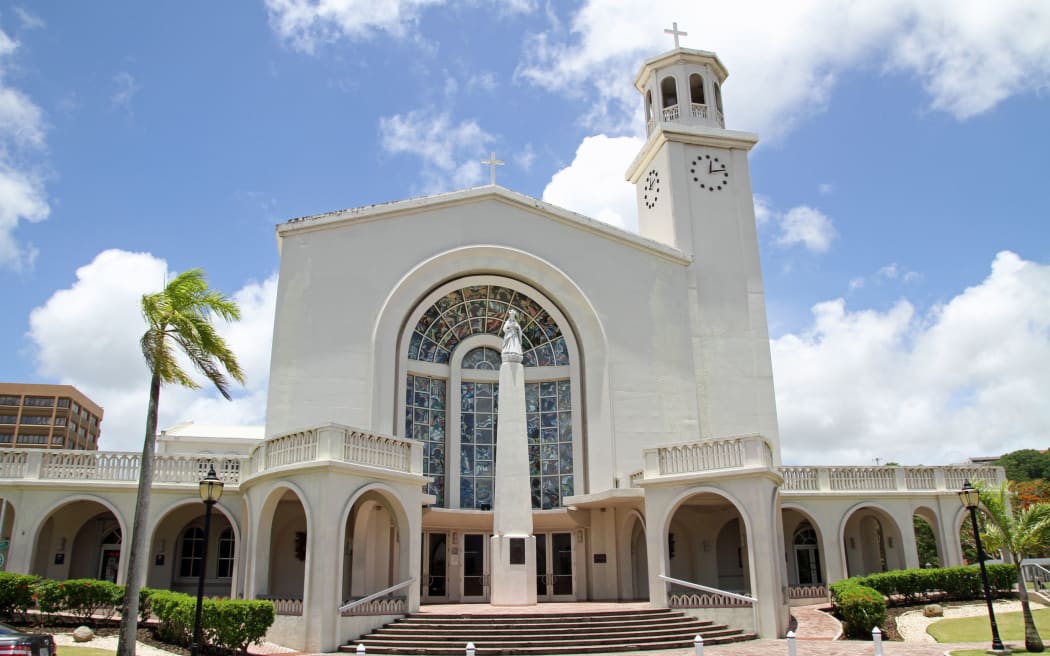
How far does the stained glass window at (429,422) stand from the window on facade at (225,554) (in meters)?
5.45

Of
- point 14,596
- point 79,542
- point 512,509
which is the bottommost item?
point 14,596

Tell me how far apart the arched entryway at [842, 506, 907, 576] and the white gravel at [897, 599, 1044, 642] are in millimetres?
3485

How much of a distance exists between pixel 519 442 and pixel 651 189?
12.7m

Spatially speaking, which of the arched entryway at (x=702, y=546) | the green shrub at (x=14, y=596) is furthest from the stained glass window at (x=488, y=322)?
the green shrub at (x=14, y=596)

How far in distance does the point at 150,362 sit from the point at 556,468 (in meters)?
12.1

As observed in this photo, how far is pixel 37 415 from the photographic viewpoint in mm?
71875

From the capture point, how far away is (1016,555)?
16.5 m

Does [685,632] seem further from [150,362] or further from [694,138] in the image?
[694,138]

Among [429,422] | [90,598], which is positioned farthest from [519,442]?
[90,598]

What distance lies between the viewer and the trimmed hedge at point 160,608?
14242 millimetres

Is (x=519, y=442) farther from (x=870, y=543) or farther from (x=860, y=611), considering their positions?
(x=870, y=543)

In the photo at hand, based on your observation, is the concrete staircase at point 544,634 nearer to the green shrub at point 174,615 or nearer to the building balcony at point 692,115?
the green shrub at point 174,615

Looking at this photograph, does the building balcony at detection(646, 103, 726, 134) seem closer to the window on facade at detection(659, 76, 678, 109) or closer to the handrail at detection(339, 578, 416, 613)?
the window on facade at detection(659, 76, 678, 109)

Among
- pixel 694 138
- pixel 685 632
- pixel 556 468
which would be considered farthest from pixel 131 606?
pixel 694 138
